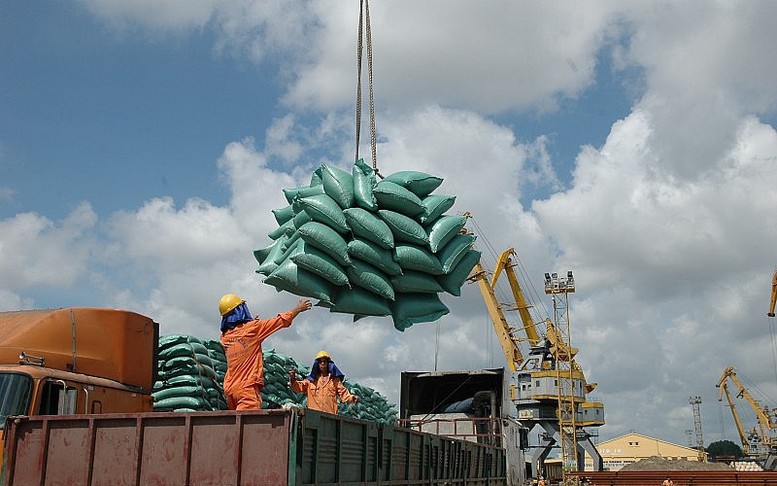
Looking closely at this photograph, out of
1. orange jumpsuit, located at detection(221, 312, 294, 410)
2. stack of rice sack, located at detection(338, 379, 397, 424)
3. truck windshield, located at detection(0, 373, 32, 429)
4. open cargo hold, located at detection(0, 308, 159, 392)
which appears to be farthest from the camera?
stack of rice sack, located at detection(338, 379, 397, 424)

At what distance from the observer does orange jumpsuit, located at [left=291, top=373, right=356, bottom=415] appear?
8.12 meters

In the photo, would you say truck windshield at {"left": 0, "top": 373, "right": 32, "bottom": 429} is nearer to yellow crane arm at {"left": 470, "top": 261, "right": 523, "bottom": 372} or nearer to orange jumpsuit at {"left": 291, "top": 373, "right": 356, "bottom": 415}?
orange jumpsuit at {"left": 291, "top": 373, "right": 356, "bottom": 415}

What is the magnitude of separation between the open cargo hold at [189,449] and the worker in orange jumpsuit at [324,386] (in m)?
2.73

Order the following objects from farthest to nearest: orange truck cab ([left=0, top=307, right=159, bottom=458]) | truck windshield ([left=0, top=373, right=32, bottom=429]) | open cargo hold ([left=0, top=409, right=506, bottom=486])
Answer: orange truck cab ([left=0, top=307, right=159, bottom=458]), truck windshield ([left=0, top=373, right=32, bottom=429]), open cargo hold ([left=0, top=409, right=506, bottom=486])

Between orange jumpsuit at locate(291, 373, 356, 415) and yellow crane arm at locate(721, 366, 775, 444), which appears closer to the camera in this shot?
orange jumpsuit at locate(291, 373, 356, 415)

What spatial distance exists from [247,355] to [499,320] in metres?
32.3

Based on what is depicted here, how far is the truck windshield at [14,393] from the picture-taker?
5.38 metres

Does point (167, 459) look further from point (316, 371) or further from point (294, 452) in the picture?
point (316, 371)

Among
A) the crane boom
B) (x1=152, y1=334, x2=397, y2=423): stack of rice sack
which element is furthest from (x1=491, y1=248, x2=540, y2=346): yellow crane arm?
(x1=152, y1=334, x2=397, y2=423): stack of rice sack

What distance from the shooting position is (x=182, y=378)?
10484 millimetres

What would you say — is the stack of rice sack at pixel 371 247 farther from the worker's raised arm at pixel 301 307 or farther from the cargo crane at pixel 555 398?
the cargo crane at pixel 555 398

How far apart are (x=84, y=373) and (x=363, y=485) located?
273cm

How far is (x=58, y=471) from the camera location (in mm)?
4965

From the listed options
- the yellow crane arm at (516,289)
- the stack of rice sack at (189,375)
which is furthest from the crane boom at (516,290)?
the stack of rice sack at (189,375)
